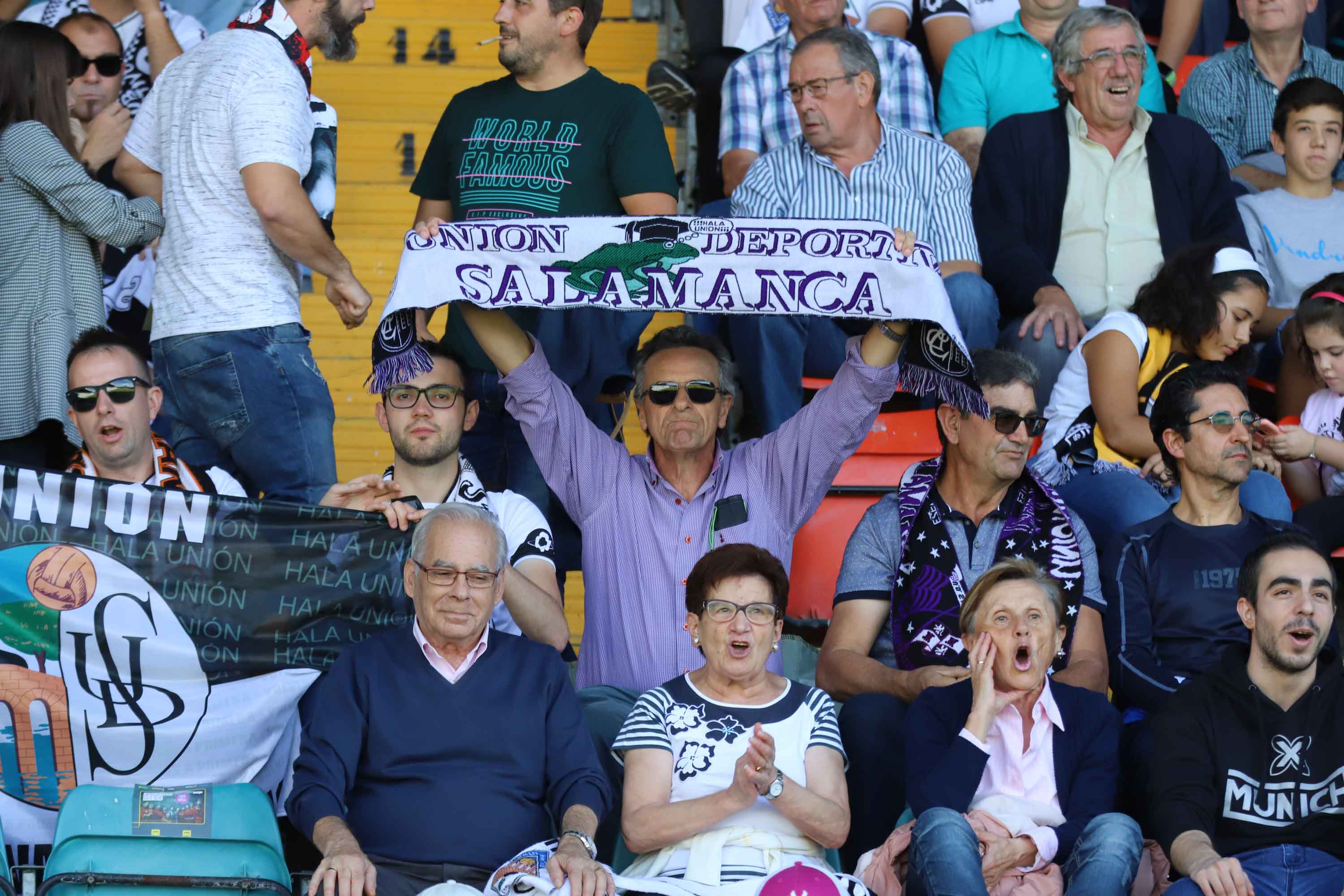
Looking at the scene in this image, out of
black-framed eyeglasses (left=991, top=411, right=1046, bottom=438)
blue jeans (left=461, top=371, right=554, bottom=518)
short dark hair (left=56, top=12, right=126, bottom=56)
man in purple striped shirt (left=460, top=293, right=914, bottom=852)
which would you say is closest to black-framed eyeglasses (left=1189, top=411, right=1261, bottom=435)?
black-framed eyeglasses (left=991, top=411, right=1046, bottom=438)

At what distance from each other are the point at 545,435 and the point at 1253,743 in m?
1.95

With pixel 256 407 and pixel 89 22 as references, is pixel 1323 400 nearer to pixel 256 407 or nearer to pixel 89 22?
pixel 256 407

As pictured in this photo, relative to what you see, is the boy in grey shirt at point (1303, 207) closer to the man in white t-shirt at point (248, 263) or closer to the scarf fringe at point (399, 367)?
the scarf fringe at point (399, 367)

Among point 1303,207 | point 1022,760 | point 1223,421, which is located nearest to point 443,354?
point 1022,760

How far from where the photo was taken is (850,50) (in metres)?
5.82

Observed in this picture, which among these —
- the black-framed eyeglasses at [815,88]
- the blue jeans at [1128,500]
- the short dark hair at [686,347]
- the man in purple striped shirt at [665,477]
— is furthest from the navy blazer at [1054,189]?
the man in purple striped shirt at [665,477]

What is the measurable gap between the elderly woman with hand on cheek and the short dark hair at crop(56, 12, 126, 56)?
3756 mm

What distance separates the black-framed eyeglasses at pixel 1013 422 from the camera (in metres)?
4.67

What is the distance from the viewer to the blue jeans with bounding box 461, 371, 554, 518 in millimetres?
5191

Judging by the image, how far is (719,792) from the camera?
383cm

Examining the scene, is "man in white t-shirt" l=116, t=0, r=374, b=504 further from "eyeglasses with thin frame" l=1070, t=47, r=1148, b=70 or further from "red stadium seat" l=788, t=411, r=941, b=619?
"eyeglasses with thin frame" l=1070, t=47, r=1148, b=70

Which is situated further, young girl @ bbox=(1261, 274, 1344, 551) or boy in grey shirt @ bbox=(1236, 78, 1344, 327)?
boy in grey shirt @ bbox=(1236, 78, 1344, 327)

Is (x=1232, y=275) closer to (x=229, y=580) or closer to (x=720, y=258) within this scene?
(x=720, y=258)

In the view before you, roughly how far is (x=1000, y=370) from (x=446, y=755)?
184cm
